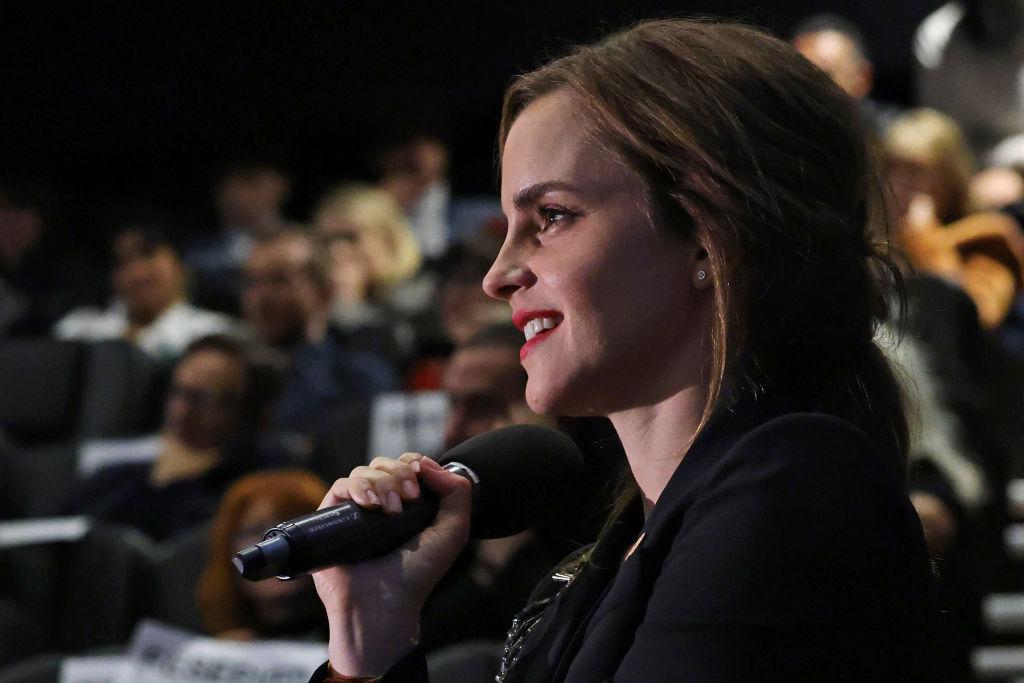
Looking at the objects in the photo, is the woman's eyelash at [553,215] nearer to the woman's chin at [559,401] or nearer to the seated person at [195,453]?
the woman's chin at [559,401]

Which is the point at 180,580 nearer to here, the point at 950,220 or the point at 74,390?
the point at 74,390

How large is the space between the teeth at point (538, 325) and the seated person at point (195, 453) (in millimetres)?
2477

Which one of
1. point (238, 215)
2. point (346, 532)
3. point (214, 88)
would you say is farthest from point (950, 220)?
point (214, 88)

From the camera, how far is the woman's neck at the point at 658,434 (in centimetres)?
116

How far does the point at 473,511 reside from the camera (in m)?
1.25

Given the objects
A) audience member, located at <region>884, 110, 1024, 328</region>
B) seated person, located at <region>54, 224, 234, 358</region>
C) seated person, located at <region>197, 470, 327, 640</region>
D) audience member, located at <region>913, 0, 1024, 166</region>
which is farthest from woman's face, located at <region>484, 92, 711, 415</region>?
audience member, located at <region>913, 0, 1024, 166</region>

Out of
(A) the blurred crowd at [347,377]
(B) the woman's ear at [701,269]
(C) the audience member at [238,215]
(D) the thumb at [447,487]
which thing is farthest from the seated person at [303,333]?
(B) the woman's ear at [701,269]

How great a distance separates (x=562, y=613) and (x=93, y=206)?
21.1ft

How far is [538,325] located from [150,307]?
412cm

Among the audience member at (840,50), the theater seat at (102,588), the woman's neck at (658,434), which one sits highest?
the audience member at (840,50)

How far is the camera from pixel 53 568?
3479 millimetres

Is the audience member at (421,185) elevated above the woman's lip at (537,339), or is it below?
below

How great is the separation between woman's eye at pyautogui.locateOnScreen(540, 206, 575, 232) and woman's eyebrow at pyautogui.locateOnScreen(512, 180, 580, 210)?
0.01 meters

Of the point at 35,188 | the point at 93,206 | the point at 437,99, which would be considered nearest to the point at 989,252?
the point at 437,99
